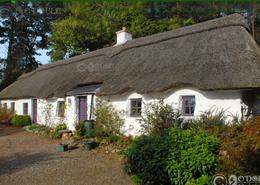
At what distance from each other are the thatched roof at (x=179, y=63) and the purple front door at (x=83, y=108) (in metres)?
0.92

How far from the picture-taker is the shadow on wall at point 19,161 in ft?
35.5

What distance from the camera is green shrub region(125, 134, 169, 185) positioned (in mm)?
8156

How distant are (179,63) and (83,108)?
6.25 m

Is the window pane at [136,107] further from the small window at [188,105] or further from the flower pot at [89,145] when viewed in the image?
the flower pot at [89,145]

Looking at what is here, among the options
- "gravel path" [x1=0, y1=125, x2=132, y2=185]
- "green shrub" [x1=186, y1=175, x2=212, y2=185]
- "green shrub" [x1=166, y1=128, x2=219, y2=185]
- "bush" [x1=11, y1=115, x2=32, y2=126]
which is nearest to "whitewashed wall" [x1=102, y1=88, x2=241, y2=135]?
"gravel path" [x1=0, y1=125, x2=132, y2=185]

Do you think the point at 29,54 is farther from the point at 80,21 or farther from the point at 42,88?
the point at 42,88

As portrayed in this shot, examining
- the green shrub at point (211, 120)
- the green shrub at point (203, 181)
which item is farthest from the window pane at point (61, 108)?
the green shrub at point (203, 181)

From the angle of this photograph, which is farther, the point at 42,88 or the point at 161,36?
the point at 42,88

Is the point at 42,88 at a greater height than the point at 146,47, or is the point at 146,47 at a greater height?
the point at 146,47

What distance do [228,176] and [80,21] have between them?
86.9ft

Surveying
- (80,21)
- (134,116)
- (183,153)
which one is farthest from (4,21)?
(183,153)

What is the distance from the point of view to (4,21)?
142 ft

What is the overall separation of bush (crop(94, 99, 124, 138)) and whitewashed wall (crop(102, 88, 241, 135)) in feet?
0.94

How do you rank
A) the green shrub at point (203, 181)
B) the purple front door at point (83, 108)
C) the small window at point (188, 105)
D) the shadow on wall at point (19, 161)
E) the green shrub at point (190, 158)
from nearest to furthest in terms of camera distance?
1. the green shrub at point (203, 181)
2. the green shrub at point (190, 158)
3. the shadow on wall at point (19, 161)
4. the small window at point (188, 105)
5. the purple front door at point (83, 108)
